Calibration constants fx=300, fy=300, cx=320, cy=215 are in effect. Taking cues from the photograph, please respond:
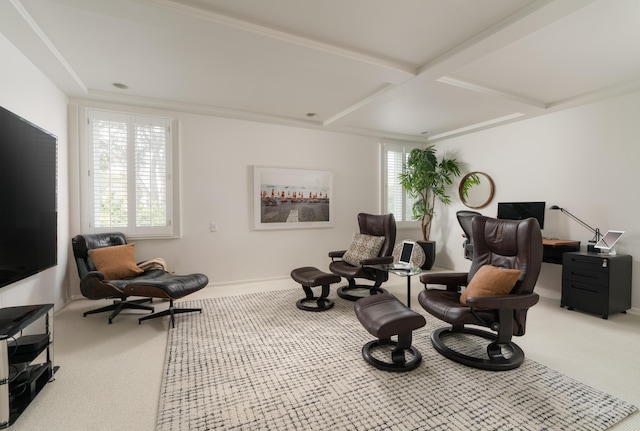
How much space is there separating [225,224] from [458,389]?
12.3ft

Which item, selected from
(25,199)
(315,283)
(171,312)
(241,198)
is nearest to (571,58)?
(315,283)

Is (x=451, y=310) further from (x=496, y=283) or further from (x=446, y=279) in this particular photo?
(x=446, y=279)

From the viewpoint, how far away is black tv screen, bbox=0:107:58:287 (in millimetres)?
2018

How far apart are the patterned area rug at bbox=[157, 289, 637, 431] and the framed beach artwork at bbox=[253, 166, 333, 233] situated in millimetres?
2413

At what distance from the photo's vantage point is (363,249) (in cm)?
417

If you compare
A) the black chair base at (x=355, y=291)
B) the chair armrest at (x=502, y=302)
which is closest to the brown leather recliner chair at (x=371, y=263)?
the black chair base at (x=355, y=291)

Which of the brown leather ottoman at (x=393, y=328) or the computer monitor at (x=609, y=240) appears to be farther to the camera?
the computer monitor at (x=609, y=240)

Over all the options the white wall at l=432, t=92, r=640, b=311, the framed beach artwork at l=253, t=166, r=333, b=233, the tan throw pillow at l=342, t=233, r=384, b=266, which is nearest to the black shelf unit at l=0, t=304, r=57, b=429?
the framed beach artwork at l=253, t=166, r=333, b=233

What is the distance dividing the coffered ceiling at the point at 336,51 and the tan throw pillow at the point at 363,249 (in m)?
1.85

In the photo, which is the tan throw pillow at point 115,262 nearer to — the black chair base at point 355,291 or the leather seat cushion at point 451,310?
the black chair base at point 355,291

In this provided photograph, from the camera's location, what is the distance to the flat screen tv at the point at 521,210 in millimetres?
4188

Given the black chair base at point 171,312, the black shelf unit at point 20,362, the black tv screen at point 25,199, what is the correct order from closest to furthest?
the black shelf unit at point 20,362
the black tv screen at point 25,199
the black chair base at point 171,312

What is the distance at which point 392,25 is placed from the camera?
2.40 metres

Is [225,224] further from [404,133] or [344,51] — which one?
[404,133]
